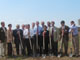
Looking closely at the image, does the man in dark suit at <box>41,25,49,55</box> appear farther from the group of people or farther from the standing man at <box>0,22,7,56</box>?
the standing man at <box>0,22,7,56</box>

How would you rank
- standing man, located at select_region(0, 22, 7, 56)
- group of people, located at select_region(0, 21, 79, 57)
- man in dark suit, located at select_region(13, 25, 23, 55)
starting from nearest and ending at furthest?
1. group of people, located at select_region(0, 21, 79, 57)
2. standing man, located at select_region(0, 22, 7, 56)
3. man in dark suit, located at select_region(13, 25, 23, 55)

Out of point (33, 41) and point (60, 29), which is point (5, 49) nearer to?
point (33, 41)

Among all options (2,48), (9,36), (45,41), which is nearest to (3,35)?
(9,36)

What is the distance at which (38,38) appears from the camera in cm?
1186

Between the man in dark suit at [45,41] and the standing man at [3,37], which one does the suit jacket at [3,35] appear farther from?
the man in dark suit at [45,41]

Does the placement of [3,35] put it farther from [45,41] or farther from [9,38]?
[45,41]

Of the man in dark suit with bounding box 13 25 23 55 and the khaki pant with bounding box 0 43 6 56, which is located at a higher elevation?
the man in dark suit with bounding box 13 25 23 55

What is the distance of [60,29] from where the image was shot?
11.4 metres

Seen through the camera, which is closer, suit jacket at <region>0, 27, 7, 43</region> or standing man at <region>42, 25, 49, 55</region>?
standing man at <region>42, 25, 49, 55</region>

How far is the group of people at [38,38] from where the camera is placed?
37.6 ft

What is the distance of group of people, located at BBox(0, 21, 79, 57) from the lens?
11.5 metres

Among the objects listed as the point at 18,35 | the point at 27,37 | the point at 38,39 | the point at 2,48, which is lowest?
the point at 2,48

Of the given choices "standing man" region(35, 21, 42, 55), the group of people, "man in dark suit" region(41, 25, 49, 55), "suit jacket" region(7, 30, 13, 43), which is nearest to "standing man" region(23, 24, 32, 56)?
the group of people

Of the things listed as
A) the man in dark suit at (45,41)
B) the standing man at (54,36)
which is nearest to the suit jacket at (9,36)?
the man in dark suit at (45,41)
